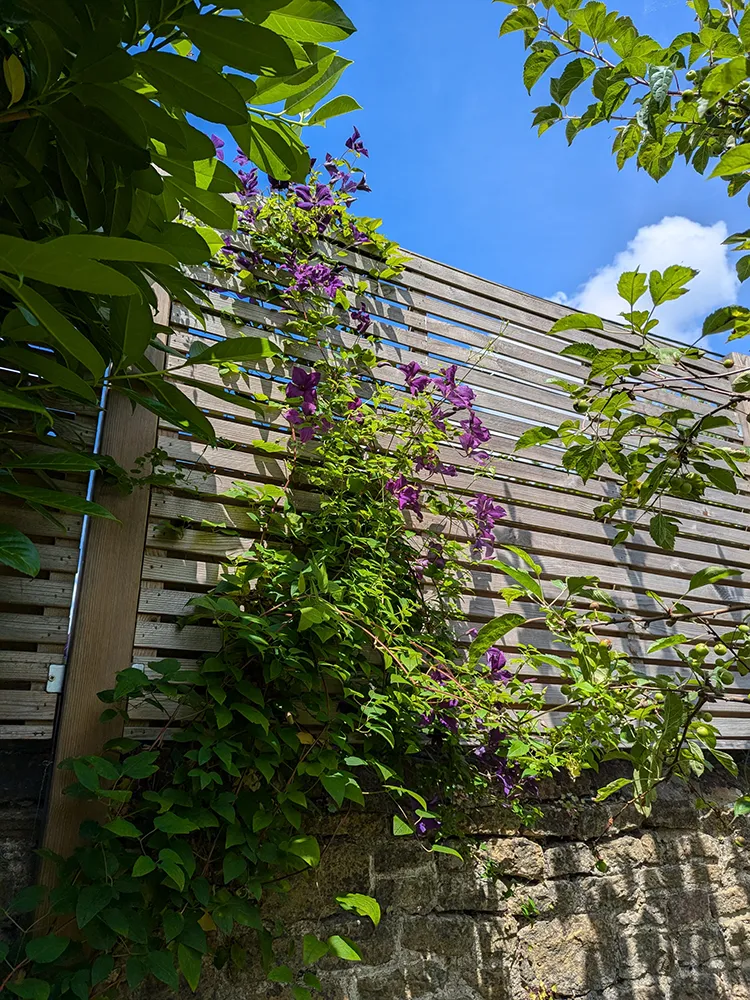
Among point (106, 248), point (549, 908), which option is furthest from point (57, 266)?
point (549, 908)

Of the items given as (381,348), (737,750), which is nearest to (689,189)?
→ (381,348)

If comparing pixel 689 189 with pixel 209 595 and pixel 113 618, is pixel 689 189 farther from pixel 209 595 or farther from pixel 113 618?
pixel 113 618

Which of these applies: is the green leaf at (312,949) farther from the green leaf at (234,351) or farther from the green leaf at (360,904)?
the green leaf at (234,351)

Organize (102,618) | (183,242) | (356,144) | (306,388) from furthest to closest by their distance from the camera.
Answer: (356,144), (306,388), (102,618), (183,242)

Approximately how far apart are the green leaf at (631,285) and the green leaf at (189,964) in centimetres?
128

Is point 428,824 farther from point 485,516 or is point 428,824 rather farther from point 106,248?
point 106,248

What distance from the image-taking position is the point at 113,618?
148 centimetres

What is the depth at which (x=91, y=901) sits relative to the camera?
1105 millimetres

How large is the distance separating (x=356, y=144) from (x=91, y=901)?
2020 millimetres

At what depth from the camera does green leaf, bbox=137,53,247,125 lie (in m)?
0.55

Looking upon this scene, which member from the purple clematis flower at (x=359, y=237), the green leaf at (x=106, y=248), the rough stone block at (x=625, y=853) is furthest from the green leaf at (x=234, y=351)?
the rough stone block at (x=625, y=853)

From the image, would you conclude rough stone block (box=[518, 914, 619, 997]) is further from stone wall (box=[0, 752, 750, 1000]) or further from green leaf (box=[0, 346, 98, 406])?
green leaf (box=[0, 346, 98, 406])

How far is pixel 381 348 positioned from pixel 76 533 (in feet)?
3.57

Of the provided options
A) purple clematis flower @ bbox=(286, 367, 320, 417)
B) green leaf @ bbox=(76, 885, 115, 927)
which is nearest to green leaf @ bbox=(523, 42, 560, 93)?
purple clematis flower @ bbox=(286, 367, 320, 417)
